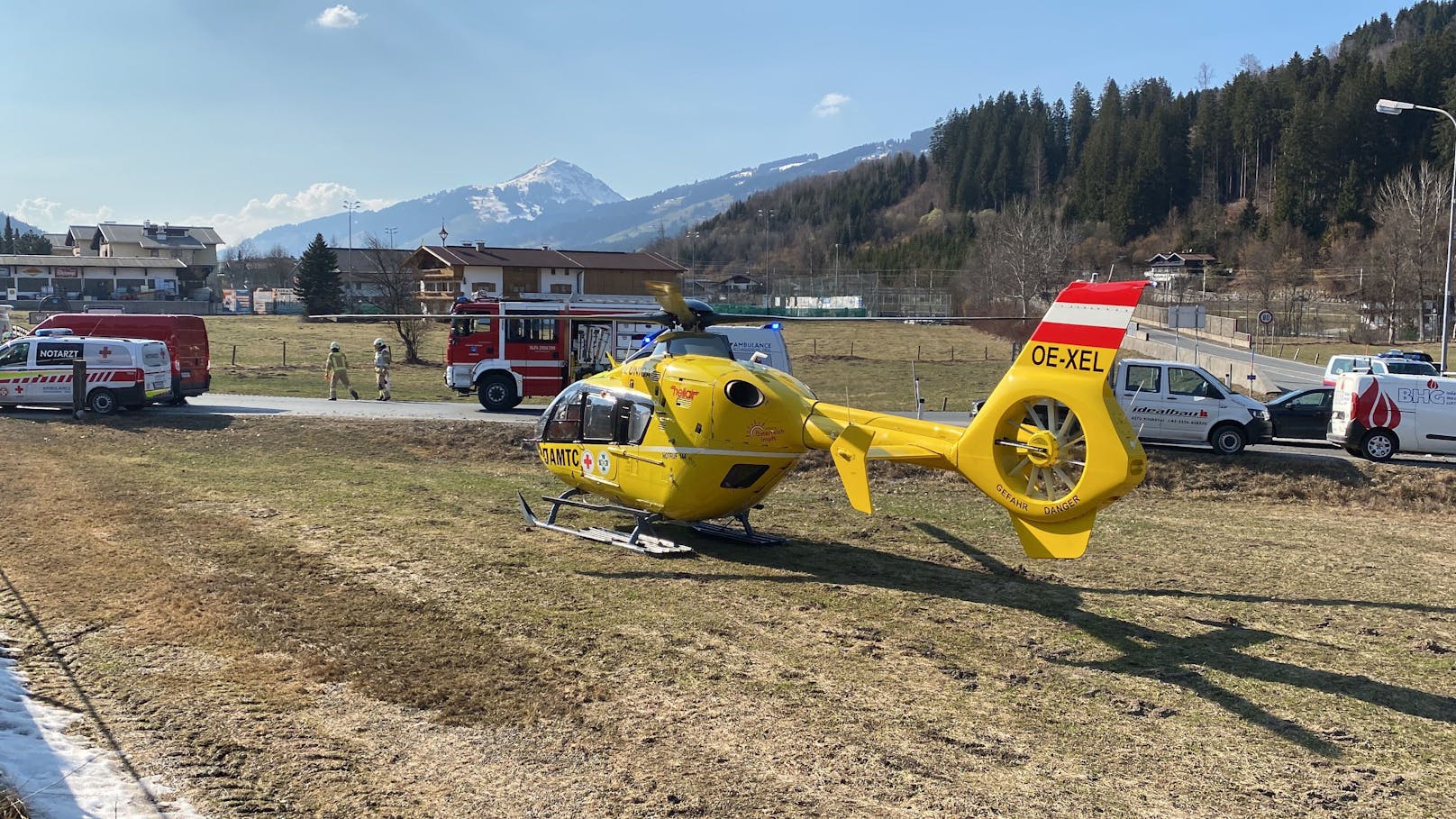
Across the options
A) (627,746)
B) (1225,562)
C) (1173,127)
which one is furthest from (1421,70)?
(627,746)

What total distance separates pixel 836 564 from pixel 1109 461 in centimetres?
496

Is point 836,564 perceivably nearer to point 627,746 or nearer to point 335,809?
point 627,746

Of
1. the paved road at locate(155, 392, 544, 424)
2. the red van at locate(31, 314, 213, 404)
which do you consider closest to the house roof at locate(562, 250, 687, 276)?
the paved road at locate(155, 392, 544, 424)

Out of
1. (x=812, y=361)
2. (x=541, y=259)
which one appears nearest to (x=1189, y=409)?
(x=812, y=361)

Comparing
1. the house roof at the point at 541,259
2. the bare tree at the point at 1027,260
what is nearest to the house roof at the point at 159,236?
the house roof at the point at 541,259

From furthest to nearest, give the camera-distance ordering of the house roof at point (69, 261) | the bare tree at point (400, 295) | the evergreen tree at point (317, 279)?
the house roof at point (69, 261) → the evergreen tree at point (317, 279) → the bare tree at point (400, 295)

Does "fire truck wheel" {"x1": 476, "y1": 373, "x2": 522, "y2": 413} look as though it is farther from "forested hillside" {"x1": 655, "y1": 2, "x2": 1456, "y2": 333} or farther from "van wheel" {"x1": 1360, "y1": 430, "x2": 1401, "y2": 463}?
"forested hillside" {"x1": 655, "y1": 2, "x2": 1456, "y2": 333}

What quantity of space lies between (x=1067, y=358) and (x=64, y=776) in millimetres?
8589

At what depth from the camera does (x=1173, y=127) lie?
12512cm

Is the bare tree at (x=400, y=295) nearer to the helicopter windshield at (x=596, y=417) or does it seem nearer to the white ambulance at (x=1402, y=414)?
the helicopter windshield at (x=596, y=417)

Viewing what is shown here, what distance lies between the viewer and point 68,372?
2556 cm

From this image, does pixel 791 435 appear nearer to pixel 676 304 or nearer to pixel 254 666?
pixel 676 304

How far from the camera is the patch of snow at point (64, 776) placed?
20.8 ft

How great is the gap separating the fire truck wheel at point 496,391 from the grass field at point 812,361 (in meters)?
3.53
